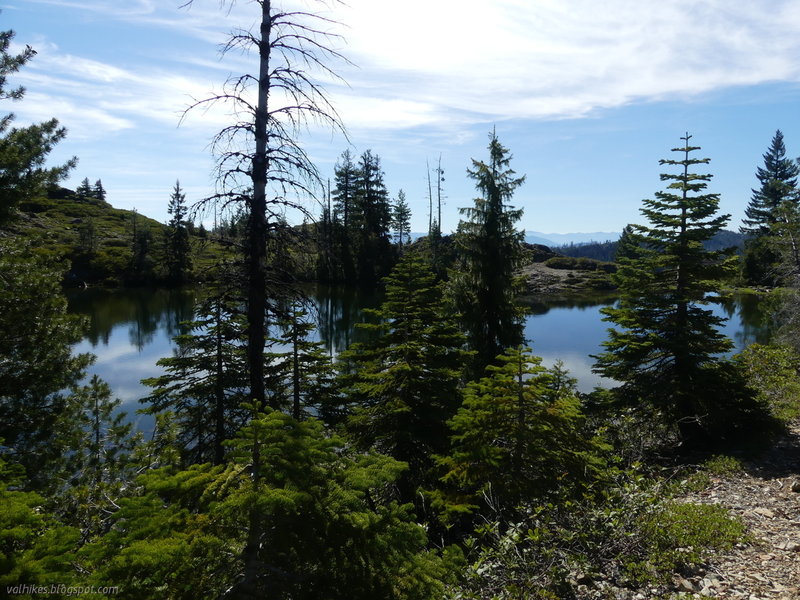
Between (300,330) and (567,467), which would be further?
(300,330)

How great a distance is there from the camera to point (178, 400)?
1382cm

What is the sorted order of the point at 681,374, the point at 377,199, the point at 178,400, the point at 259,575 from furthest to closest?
1. the point at 377,199
2. the point at 178,400
3. the point at 681,374
4. the point at 259,575

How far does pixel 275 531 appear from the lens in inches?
165

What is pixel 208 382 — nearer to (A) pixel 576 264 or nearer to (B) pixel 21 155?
(B) pixel 21 155

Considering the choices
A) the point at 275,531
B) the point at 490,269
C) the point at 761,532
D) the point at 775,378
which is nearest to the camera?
the point at 275,531

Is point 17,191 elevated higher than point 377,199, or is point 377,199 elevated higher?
point 377,199

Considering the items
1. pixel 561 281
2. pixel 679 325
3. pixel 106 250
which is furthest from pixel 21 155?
pixel 106 250

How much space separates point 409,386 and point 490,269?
9.17m

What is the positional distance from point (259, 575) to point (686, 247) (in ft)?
41.5

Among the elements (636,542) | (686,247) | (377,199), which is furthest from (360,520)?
(377,199)

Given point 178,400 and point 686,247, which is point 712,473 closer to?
point 686,247

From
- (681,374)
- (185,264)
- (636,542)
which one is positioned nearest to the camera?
(636,542)

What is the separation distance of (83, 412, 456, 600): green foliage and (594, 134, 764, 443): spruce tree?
9.93 meters

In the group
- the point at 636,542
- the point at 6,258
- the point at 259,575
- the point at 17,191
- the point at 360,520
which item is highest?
the point at 17,191
